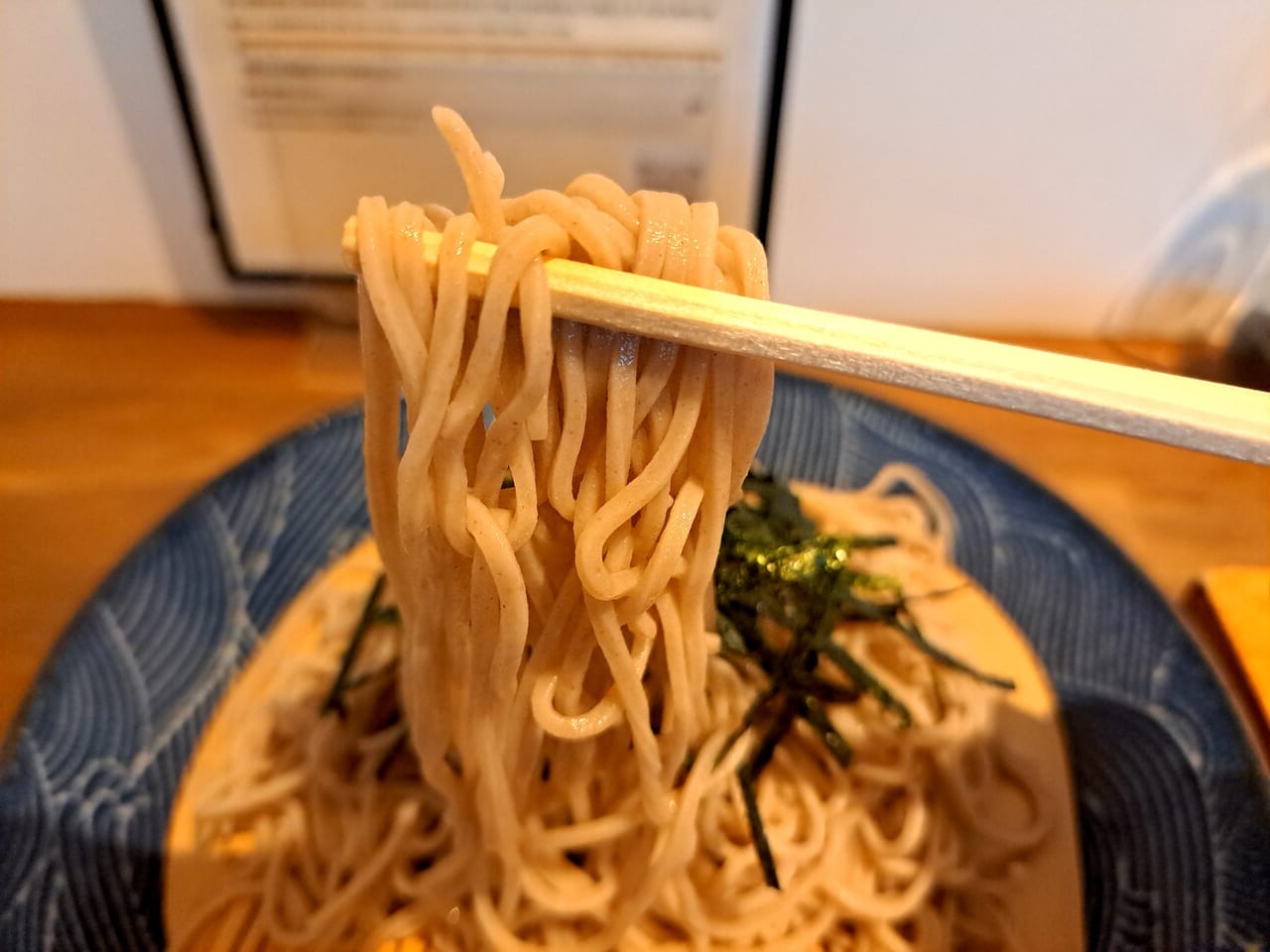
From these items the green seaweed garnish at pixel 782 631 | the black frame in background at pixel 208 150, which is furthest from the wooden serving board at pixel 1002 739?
the black frame in background at pixel 208 150

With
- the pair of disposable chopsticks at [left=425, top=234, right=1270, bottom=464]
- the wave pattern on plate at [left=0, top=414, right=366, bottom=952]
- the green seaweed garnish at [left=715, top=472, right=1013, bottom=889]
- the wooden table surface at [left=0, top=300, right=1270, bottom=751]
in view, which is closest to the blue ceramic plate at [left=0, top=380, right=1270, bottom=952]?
the wave pattern on plate at [left=0, top=414, right=366, bottom=952]

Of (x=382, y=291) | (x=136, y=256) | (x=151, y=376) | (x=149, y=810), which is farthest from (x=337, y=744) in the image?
(x=136, y=256)

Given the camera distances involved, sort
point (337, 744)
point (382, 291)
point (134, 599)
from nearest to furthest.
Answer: point (382, 291)
point (337, 744)
point (134, 599)

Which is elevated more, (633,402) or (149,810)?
(633,402)

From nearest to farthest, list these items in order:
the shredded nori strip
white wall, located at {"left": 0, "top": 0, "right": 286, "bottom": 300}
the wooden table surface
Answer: the shredded nori strip, the wooden table surface, white wall, located at {"left": 0, "top": 0, "right": 286, "bottom": 300}

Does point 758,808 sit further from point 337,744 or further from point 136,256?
point 136,256

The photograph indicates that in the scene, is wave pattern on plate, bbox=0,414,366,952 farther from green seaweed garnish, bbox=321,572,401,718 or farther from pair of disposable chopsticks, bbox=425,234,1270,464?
pair of disposable chopsticks, bbox=425,234,1270,464
